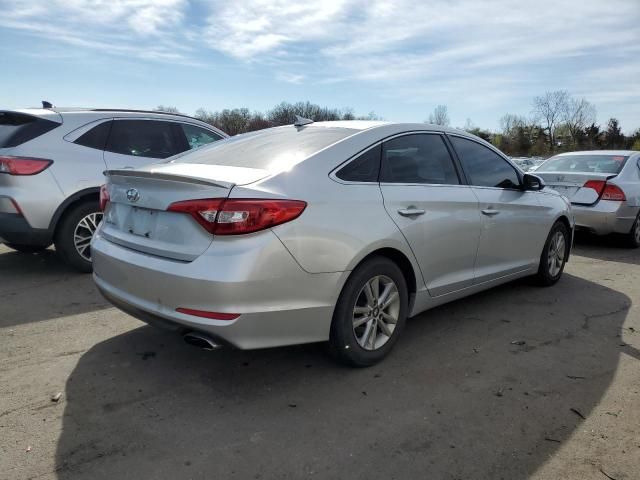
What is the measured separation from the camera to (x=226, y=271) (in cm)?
271

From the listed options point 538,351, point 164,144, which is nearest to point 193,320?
point 538,351

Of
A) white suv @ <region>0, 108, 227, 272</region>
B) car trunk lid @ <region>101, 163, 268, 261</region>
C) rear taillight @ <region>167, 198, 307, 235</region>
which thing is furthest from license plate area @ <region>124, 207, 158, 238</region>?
white suv @ <region>0, 108, 227, 272</region>

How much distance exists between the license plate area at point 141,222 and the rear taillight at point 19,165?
2523 millimetres

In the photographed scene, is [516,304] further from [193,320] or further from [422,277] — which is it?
[193,320]

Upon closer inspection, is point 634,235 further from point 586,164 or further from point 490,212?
point 490,212

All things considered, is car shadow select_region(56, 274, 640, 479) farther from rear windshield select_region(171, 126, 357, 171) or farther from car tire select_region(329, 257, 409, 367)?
rear windshield select_region(171, 126, 357, 171)

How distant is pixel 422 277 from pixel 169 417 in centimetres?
194

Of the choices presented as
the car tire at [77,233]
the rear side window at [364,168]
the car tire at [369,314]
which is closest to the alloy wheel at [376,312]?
the car tire at [369,314]

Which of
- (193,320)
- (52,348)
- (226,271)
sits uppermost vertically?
(226,271)

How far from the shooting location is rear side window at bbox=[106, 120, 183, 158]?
589 centimetres

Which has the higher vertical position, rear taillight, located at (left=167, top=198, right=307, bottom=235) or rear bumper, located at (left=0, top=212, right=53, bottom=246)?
rear taillight, located at (left=167, top=198, right=307, bottom=235)

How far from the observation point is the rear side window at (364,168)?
3.28 metres

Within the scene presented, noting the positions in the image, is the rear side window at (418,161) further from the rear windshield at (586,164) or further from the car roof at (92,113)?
the rear windshield at (586,164)

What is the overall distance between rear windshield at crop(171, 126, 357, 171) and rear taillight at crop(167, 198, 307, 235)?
36cm
